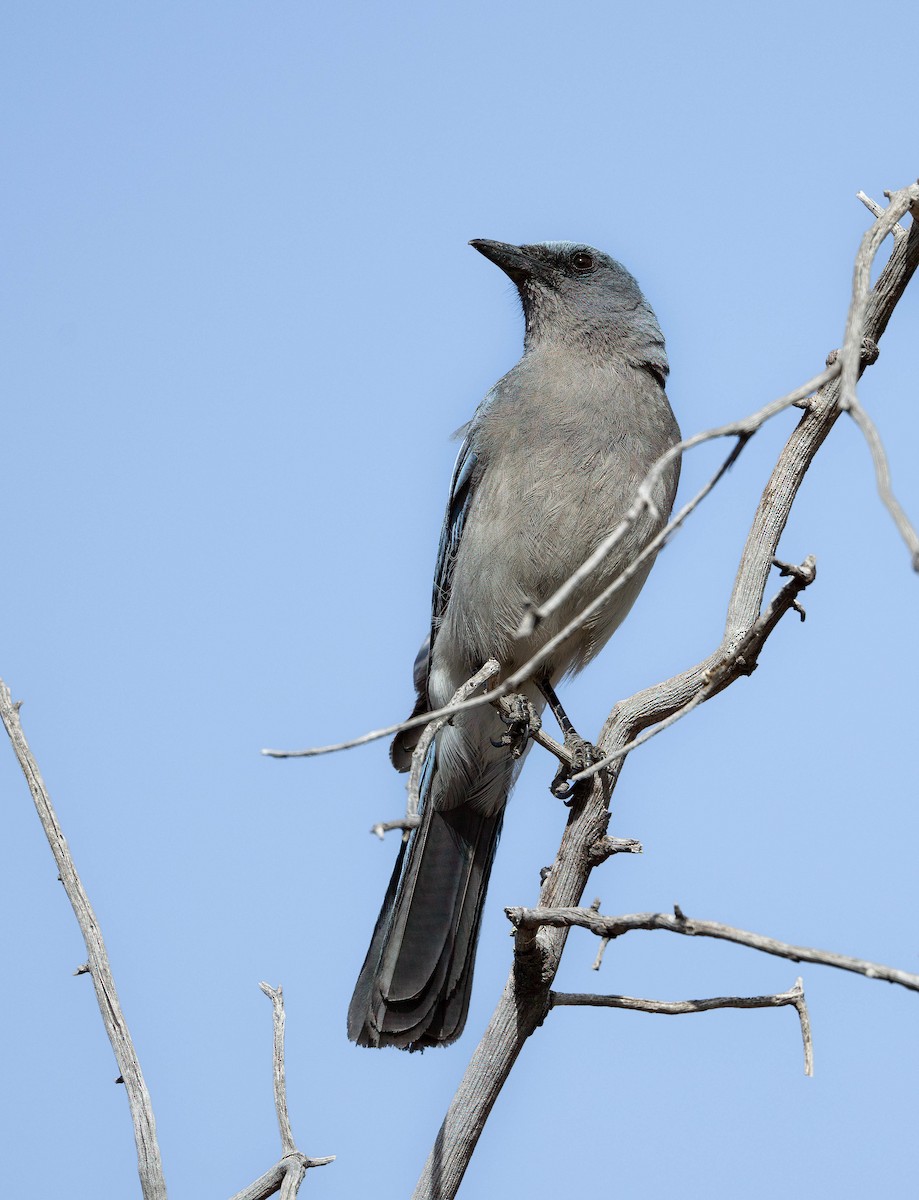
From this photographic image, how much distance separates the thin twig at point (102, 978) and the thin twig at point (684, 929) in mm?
999

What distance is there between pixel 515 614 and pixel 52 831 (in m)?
2.51

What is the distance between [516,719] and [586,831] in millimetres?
825

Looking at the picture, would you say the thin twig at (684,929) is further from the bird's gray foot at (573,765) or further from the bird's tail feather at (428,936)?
the bird's tail feather at (428,936)

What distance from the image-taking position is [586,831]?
149 inches

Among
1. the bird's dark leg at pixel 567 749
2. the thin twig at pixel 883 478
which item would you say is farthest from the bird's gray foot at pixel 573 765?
the thin twig at pixel 883 478

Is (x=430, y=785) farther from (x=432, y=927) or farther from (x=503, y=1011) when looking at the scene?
(x=503, y=1011)

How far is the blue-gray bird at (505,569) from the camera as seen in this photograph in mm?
4891

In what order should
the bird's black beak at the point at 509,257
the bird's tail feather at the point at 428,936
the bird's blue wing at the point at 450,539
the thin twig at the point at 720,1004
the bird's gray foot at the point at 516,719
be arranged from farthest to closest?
the bird's black beak at the point at 509,257
the bird's blue wing at the point at 450,539
the bird's tail feather at the point at 428,936
the bird's gray foot at the point at 516,719
the thin twig at the point at 720,1004

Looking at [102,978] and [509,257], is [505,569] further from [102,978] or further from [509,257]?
[102,978]

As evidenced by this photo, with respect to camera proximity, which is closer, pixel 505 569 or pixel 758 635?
pixel 758 635

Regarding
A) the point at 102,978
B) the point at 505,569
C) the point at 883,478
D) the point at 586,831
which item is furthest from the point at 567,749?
the point at 883,478

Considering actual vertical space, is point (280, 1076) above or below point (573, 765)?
below

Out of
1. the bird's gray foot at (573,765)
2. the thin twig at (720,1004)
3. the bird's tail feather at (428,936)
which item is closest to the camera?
the thin twig at (720,1004)

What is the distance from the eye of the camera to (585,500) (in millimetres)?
5031
